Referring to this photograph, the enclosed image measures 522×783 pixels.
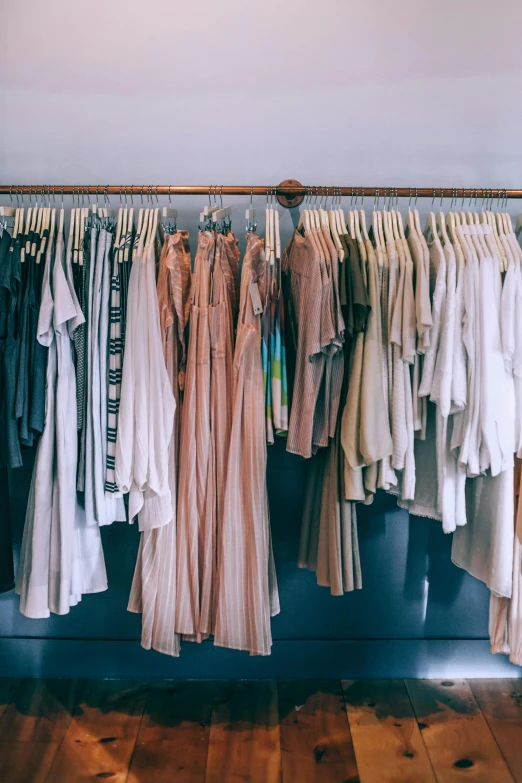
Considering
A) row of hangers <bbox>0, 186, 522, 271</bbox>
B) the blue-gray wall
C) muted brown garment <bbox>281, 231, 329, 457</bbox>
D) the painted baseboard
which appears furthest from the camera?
the painted baseboard

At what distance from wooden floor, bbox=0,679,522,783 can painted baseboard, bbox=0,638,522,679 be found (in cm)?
4

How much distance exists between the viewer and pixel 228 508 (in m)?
1.90

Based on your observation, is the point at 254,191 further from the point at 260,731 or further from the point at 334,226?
the point at 260,731

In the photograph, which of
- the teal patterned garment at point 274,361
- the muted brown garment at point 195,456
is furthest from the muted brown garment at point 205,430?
the teal patterned garment at point 274,361

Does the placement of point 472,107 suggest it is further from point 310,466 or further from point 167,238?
point 310,466

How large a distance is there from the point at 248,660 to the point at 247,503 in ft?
2.64

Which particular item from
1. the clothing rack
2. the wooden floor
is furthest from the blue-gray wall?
the wooden floor

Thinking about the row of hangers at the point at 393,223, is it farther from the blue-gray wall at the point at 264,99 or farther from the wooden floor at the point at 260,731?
the wooden floor at the point at 260,731

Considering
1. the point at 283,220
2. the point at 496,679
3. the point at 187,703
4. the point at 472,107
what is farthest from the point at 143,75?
the point at 496,679

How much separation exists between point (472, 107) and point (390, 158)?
329mm

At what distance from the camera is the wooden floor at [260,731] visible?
6.34 ft

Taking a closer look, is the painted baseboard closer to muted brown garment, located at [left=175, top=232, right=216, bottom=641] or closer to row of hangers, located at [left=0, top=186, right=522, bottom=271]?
muted brown garment, located at [left=175, top=232, right=216, bottom=641]

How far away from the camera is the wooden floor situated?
1.93 metres

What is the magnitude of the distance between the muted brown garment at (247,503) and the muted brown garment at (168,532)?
15 centimetres
